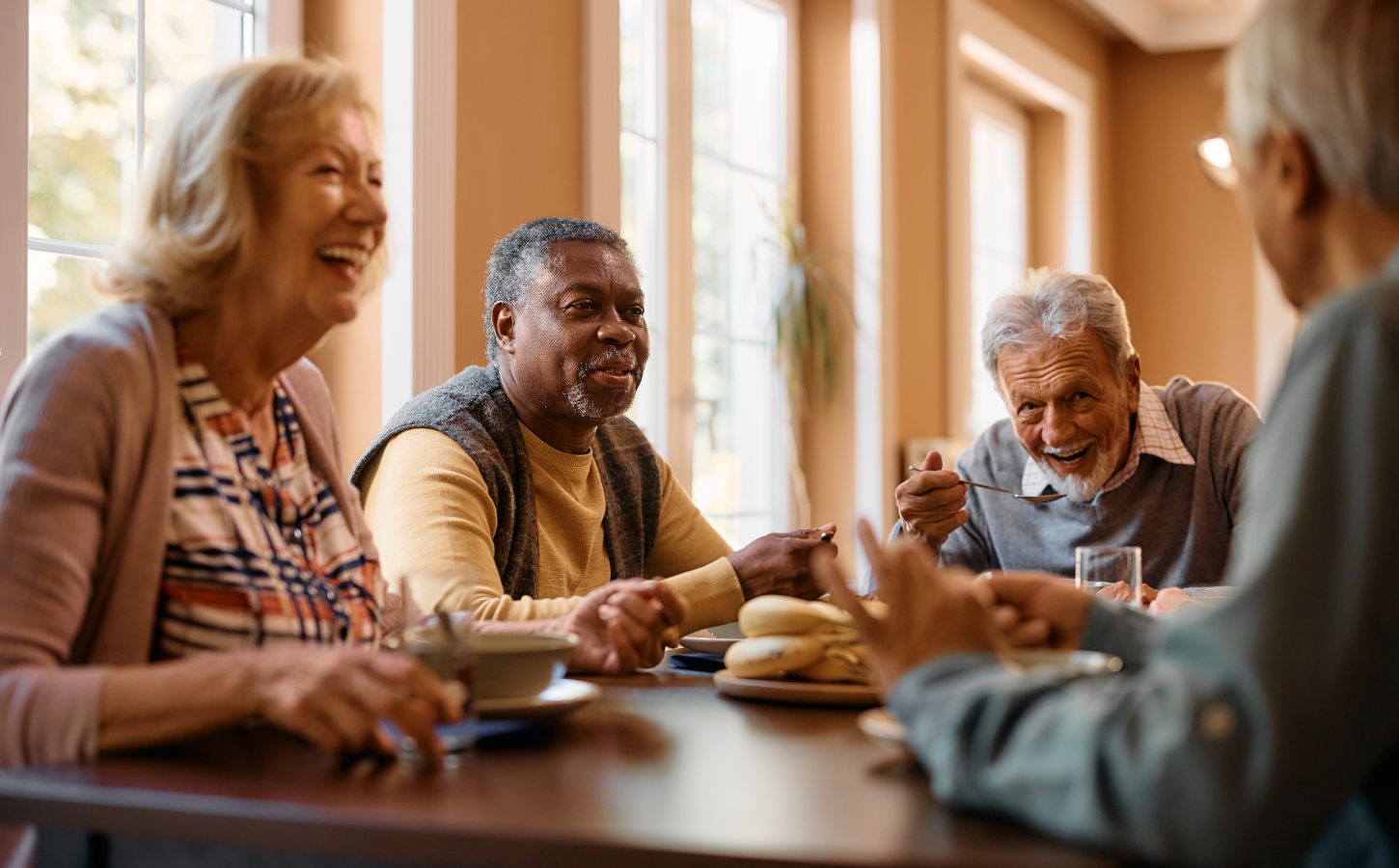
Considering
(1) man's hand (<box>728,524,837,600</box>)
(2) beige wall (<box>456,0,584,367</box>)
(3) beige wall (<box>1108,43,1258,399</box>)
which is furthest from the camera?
(3) beige wall (<box>1108,43,1258,399</box>)

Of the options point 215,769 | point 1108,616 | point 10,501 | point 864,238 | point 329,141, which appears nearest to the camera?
point 215,769

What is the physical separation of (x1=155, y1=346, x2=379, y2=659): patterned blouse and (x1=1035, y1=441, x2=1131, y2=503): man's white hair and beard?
56.5 inches

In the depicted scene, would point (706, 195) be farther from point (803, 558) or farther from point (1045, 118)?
point (1045, 118)

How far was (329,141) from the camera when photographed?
148 cm

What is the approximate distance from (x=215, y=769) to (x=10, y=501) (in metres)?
0.31

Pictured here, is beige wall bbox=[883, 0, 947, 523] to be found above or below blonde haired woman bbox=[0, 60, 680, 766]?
above

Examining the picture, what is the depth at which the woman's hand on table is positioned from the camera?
108cm

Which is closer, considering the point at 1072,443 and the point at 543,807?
the point at 543,807

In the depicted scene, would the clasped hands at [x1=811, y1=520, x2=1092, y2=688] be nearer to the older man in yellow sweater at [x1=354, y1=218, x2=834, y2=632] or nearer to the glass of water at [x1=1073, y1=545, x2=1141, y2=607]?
the glass of water at [x1=1073, y1=545, x2=1141, y2=607]

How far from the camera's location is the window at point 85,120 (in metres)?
2.36

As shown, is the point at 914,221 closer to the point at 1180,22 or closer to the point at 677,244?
the point at 677,244

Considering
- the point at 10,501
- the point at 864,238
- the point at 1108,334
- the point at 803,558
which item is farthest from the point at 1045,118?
the point at 10,501

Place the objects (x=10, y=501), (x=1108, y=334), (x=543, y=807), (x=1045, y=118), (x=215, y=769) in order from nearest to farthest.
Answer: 1. (x=543, y=807)
2. (x=215, y=769)
3. (x=10, y=501)
4. (x=1108, y=334)
5. (x=1045, y=118)

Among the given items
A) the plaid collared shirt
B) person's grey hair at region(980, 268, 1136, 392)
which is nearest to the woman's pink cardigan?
person's grey hair at region(980, 268, 1136, 392)
